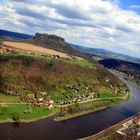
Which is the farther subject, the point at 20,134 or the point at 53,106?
the point at 53,106

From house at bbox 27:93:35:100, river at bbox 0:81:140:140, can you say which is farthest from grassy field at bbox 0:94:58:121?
house at bbox 27:93:35:100

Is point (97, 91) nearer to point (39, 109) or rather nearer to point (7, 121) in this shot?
point (39, 109)

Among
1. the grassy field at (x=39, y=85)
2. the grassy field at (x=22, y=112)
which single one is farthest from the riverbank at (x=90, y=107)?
the grassy field at (x=22, y=112)

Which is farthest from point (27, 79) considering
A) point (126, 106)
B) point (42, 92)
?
point (126, 106)

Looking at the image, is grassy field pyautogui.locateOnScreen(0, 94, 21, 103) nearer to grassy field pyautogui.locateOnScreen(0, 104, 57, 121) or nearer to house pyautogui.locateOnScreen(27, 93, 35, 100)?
grassy field pyautogui.locateOnScreen(0, 104, 57, 121)

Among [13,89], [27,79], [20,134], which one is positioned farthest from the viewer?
[27,79]

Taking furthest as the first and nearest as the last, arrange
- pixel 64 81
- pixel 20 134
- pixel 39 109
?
pixel 64 81 < pixel 39 109 < pixel 20 134

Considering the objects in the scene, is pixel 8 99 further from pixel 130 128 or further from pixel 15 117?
pixel 130 128

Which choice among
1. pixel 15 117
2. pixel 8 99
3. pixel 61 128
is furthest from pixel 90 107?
pixel 15 117
